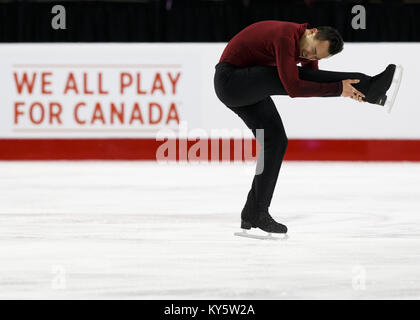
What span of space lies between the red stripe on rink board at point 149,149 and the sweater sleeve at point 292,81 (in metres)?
4.47

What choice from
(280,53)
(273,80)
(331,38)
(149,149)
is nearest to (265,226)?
(273,80)

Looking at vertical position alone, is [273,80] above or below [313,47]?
below

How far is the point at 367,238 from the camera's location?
403cm

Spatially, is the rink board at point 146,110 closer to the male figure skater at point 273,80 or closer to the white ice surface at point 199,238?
the white ice surface at point 199,238

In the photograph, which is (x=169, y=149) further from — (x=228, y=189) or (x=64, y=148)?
(x=228, y=189)

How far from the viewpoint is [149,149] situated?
8.25 metres

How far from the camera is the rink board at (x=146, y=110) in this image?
26.9 ft

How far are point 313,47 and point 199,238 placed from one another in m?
1.00

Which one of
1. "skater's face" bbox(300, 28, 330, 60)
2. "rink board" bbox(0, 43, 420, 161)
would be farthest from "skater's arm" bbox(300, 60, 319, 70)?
"rink board" bbox(0, 43, 420, 161)

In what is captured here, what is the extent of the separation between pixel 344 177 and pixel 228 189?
123 cm

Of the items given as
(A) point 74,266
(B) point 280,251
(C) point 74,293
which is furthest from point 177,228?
(C) point 74,293

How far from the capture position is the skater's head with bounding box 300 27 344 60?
145 inches

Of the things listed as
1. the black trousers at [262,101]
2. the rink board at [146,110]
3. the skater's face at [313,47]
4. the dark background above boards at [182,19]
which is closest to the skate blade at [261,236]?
the black trousers at [262,101]

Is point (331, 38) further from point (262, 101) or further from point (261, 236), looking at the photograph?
point (261, 236)
